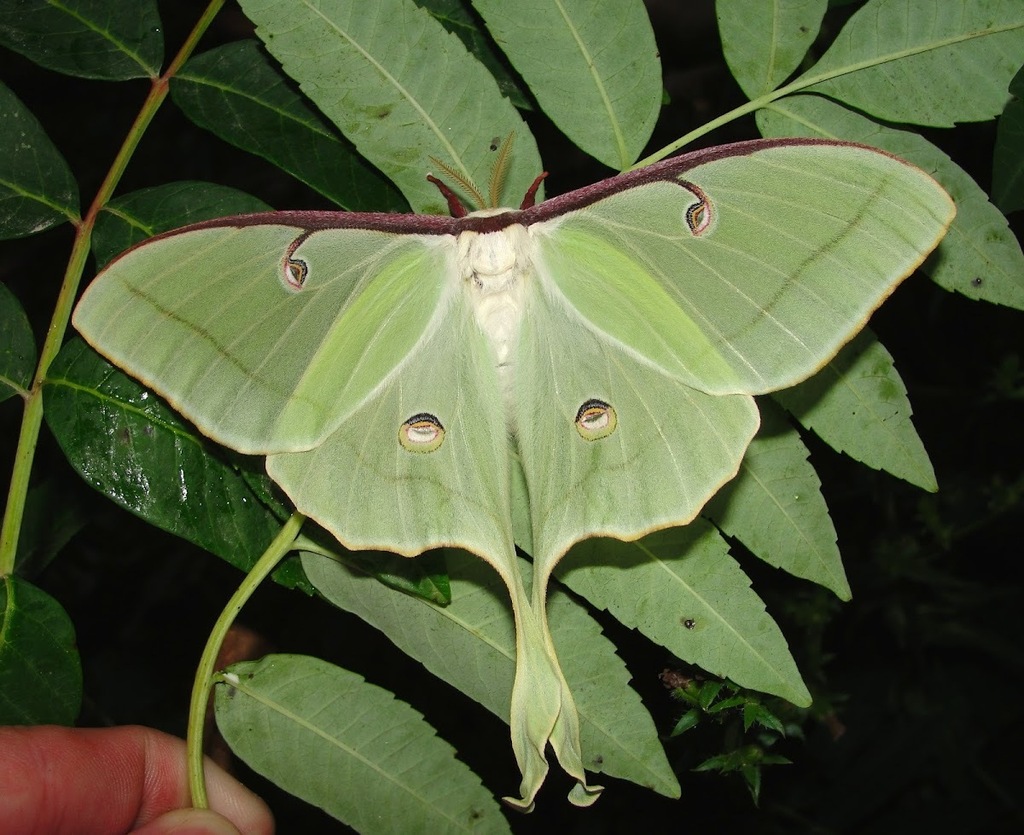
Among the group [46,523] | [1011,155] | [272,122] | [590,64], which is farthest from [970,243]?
[46,523]

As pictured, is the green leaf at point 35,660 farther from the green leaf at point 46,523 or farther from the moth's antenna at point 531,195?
the moth's antenna at point 531,195

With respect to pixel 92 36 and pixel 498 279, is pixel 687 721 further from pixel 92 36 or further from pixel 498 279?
pixel 92 36

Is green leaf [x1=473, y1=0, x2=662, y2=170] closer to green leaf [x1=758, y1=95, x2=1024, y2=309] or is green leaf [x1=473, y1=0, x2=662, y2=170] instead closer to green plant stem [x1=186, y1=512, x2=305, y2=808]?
green leaf [x1=758, y1=95, x2=1024, y2=309]

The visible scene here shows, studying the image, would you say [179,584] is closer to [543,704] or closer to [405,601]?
[405,601]

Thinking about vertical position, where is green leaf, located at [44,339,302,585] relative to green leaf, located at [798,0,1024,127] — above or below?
below

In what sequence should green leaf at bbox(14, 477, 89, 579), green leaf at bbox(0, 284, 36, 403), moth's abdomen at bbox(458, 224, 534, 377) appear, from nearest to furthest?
moth's abdomen at bbox(458, 224, 534, 377)
green leaf at bbox(0, 284, 36, 403)
green leaf at bbox(14, 477, 89, 579)

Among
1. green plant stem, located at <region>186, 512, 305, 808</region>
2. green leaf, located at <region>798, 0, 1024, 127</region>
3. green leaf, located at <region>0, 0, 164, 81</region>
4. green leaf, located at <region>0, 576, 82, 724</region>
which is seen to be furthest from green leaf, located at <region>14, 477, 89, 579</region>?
green leaf, located at <region>798, 0, 1024, 127</region>
